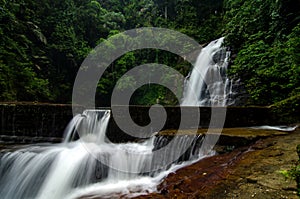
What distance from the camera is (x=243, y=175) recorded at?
8.59ft

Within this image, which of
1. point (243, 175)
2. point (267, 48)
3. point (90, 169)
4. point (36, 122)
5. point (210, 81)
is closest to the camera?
point (243, 175)

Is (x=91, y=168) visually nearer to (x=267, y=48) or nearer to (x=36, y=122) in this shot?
(x=36, y=122)

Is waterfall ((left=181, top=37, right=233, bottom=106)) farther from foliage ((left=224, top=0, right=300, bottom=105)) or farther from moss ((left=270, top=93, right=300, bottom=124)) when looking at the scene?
moss ((left=270, top=93, right=300, bottom=124))

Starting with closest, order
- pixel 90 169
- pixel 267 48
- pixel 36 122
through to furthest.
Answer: pixel 90 169
pixel 36 122
pixel 267 48

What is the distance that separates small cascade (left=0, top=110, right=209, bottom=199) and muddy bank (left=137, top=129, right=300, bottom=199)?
539 mm

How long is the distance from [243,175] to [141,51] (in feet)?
53.4

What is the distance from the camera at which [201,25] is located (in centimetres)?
1753

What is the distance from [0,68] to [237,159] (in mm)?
10737

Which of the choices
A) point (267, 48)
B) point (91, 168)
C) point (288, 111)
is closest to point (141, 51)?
point (267, 48)

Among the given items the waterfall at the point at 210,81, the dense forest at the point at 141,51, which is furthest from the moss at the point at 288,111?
the waterfall at the point at 210,81

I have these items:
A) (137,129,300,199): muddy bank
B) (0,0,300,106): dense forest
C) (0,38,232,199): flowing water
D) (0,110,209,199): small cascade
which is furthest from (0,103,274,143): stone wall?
(137,129,300,199): muddy bank

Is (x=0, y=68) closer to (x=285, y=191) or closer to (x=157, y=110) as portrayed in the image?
(x=157, y=110)

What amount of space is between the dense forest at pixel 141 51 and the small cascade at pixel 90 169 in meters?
3.86

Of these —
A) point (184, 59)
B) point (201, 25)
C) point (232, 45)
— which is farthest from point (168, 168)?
point (201, 25)
